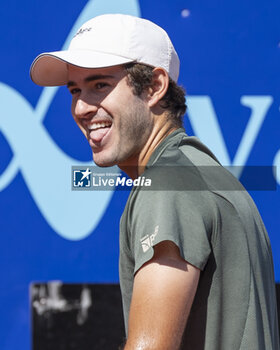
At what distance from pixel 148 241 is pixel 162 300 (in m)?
0.10

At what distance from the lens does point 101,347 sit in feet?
7.75

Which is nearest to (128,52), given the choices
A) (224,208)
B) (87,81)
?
(87,81)

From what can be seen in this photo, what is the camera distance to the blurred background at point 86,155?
2346mm

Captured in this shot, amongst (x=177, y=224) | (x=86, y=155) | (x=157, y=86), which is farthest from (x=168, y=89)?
(x=86, y=155)

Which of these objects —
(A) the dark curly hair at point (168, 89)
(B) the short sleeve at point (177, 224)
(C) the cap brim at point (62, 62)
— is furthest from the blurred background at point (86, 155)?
(B) the short sleeve at point (177, 224)

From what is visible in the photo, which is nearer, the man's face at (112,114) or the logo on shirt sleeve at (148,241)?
the logo on shirt sleeve at (148,241)

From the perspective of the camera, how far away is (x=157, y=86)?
150 cm

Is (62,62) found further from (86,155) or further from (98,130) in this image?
(86,155)

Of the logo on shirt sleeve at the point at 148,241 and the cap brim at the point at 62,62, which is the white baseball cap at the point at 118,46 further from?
the logo on shirt sleeve at the point at 148,241

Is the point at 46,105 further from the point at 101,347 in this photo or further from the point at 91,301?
the point at 101,347

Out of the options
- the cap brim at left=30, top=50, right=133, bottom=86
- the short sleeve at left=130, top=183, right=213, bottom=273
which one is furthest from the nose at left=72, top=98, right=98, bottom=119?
the short sleeve at left=130, top=183, right=213, bottom=273

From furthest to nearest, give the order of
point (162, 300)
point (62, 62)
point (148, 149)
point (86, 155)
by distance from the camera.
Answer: point (86, 155) < point (62, 62) < point (148, 149) < point (162, 300)

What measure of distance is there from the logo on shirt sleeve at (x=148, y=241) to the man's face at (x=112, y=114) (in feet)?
1.29

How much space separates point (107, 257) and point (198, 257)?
52.0 inches
